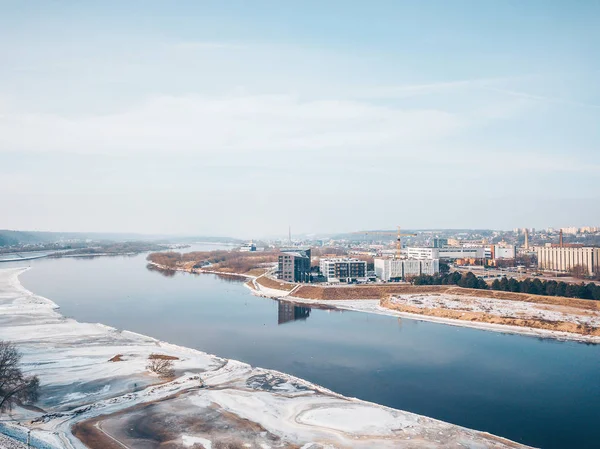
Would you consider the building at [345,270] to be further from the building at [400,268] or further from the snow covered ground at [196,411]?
the snow covered ground at [196,411]

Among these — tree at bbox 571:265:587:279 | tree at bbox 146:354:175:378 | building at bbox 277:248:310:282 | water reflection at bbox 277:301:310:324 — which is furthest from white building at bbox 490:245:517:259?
tree at bbox 146:354:175:378

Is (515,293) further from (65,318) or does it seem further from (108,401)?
(65,318)

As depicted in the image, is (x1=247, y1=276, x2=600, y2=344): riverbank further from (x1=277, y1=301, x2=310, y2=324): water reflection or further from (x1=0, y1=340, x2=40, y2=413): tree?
(x1=0, y1=340, x2=40, y2=413): tree

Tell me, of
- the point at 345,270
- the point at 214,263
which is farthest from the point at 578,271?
the point at 214,263

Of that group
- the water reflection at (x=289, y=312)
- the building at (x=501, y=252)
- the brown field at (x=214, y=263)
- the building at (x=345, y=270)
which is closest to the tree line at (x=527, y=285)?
the building at (x=345, y=270)

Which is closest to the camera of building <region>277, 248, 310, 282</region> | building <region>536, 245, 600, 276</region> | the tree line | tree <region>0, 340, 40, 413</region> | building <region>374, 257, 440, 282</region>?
tree <region>0, 340, 40, 413</region>

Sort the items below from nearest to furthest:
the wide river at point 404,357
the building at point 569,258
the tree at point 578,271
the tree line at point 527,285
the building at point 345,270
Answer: the wide river at point 404,357 < the tree line at point 527,285 < the tree at point 578,271 < the building at point 345,270 < the building at point 569,258
